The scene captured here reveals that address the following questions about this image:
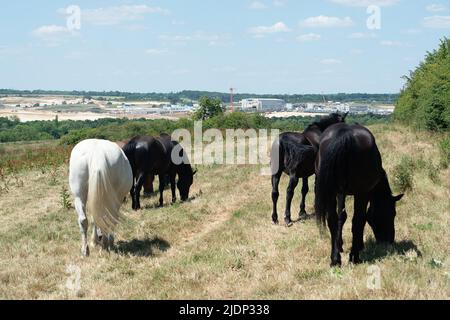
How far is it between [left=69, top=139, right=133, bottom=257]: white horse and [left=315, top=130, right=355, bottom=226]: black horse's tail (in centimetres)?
383

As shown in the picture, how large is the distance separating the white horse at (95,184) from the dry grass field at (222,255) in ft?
1.99

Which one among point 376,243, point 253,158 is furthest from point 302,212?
point 253,158

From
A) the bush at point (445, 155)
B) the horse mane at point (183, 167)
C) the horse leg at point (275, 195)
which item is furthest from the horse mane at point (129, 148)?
the bush at point (445, 155)

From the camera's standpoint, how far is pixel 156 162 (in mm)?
13336

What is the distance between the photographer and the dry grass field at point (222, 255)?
603 cm

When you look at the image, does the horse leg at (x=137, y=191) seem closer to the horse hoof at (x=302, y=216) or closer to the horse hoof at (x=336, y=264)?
the horse hoof at (x=302, y=216)

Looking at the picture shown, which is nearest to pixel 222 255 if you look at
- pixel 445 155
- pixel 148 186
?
pixel 148 186

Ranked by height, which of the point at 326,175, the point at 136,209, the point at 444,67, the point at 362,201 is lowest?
the point at 136,209

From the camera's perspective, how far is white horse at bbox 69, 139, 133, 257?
26.6ft
